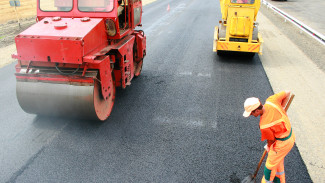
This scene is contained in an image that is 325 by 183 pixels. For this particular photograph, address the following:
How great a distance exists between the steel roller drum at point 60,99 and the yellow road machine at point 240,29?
5595mm

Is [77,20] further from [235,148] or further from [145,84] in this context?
[235,148]

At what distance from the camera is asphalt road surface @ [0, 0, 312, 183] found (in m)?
4.23

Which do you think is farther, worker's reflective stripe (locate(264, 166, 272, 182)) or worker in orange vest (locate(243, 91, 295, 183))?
worker's reflective stripe (locate(264, 166, 272, 182))

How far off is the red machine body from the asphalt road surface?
50cm

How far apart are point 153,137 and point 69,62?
2092 millimetres

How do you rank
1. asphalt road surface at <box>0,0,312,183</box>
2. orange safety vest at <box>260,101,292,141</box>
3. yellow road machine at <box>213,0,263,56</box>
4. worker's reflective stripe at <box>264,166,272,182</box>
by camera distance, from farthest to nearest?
1. yellow road machine at <box>213,0,263,56</box>
2. asphalt road surface at <box>0,0,312,183</box>
3. worker's reflective stripe at <box>264,166,272,182</box>
4. orange safety vest at <box>260,101,292,141</box>

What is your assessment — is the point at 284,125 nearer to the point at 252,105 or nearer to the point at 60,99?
the point at 252,105

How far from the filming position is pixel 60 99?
488 cm

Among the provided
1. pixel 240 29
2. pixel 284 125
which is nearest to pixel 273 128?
pixel 284 125

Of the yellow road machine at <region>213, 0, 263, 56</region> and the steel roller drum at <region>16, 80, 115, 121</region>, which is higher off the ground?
the yellow road machine at <region>213, 0, 263, 56</region>

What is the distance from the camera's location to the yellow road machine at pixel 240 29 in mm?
8938

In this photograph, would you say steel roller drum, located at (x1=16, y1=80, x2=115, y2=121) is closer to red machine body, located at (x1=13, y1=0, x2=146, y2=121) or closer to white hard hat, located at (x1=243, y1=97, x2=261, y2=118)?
red machine body, located at (x1=13, y1=0, x2=146, y2=121)

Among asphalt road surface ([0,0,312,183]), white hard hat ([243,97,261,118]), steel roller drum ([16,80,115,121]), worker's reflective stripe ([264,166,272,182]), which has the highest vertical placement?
white hard hat ([243,97,261,118])

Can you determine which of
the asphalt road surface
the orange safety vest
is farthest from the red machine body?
the orange safety vest
